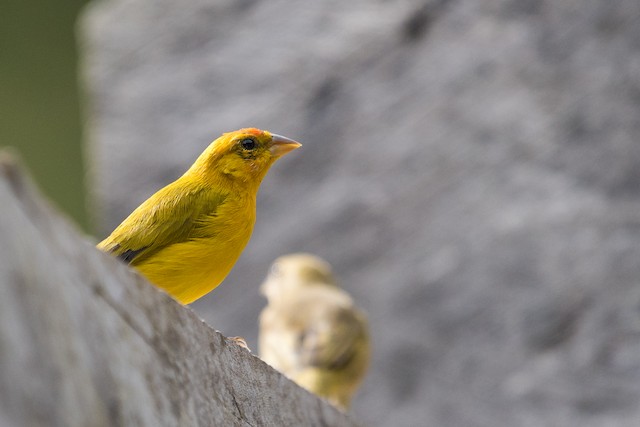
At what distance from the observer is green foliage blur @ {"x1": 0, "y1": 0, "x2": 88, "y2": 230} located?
8367mm

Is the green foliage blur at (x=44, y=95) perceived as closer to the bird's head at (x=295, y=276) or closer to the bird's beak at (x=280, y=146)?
the bird's head at (x=295, y=276)

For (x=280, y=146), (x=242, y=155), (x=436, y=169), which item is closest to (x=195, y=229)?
(x=242, y=155)

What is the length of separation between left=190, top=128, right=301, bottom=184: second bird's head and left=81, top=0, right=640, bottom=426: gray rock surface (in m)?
2.98

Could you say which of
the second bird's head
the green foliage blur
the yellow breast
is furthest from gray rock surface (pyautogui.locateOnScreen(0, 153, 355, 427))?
the green foliage blur

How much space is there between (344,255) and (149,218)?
370 cm

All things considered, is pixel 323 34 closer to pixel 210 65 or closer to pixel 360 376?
pixel 210 65

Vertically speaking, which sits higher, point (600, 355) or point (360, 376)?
point (600, 355)

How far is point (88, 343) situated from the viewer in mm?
1358

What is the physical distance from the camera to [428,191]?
19.9 feet

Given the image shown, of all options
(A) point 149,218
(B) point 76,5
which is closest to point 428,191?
A: (A) point 149,218

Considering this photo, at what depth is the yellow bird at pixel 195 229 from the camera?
98.7 inches

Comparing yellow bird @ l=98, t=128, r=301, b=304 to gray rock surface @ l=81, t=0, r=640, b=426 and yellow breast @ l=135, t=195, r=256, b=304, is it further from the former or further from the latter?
gray rock surface @ l=81, t=0, r=640, b=426

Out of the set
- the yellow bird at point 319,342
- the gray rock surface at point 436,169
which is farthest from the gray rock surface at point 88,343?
the gray rock surface at point 436,169

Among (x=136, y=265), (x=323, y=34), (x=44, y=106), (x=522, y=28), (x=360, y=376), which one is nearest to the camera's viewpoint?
(x=136, y=265)
